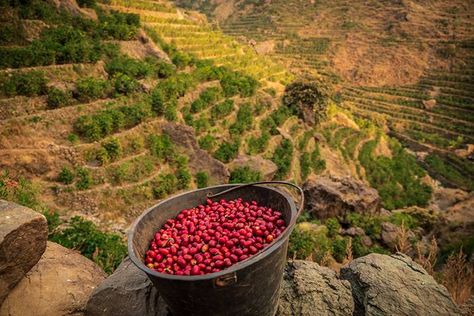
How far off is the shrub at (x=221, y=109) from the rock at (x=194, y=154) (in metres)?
3.91

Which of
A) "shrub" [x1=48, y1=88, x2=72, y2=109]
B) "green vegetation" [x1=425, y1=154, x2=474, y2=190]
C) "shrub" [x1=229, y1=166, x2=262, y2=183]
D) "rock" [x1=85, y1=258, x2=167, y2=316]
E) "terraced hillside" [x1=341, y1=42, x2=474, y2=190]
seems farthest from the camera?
"terraced hillside" [x1=341, y1=42, x2=474, y2=190]

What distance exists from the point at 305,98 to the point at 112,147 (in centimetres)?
Result: 1772

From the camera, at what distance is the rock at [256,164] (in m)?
16.4

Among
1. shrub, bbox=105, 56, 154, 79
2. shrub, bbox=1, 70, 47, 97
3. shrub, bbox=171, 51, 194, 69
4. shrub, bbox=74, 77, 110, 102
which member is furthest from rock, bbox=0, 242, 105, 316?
shrub, bbox=171, 51, 194, 69

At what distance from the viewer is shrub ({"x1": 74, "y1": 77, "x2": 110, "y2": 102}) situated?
11.7m

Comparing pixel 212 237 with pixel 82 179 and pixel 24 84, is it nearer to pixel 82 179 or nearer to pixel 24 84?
pixel 82 179

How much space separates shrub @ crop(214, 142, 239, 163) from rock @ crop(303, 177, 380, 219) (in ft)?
15.8

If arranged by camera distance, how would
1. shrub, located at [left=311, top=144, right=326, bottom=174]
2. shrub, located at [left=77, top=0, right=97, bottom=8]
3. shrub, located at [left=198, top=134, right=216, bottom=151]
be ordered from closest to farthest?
shrub, located at [left=198, top=134, right=216, bottom=151], shrub, located at [left=77, top=0, right=97, bottom=8], shrub, located at [left=311, top=144, right=326, bottom=174]

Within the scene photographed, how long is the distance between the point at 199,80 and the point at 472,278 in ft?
52.9

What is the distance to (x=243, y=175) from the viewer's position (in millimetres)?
15422

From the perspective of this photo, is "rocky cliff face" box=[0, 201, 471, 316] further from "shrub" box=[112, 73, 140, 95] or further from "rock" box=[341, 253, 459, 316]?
"shrub" box=[112, 73, 140, 95]

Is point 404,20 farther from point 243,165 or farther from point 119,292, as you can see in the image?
point 119,292

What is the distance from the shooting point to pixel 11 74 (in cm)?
1080

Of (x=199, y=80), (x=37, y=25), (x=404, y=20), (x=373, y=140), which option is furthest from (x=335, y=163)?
(x=404, y=20)
